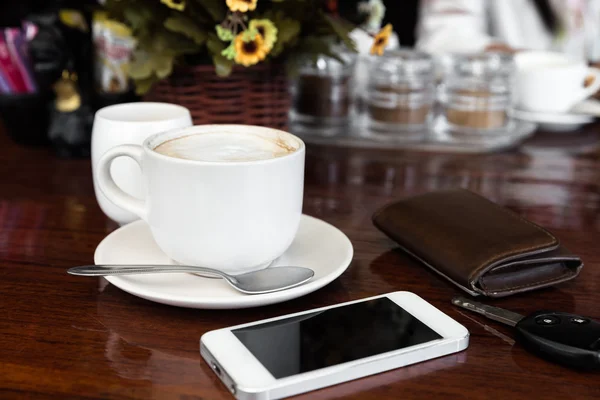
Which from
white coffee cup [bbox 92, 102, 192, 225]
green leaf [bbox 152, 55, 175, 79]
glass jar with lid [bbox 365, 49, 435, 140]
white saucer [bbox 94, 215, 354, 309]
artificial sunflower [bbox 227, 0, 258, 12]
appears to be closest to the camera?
white saucer [bbox 94, 215, 354, 309]

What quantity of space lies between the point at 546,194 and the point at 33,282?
67 centimetres

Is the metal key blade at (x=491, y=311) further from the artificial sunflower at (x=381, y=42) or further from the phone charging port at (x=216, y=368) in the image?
the artificial sunflower at (x=381, y=42)

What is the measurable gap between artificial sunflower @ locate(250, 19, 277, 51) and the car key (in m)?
0.52

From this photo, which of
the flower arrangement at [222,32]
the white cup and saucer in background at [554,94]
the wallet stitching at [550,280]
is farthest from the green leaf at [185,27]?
the white cup and saucer in background at [554,94]

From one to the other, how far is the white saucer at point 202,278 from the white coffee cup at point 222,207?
27mm

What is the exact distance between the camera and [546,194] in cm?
97

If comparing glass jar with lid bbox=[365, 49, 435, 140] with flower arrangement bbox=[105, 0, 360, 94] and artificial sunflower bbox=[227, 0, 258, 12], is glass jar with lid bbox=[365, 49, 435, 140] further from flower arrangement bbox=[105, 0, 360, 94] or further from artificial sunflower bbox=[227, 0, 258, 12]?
artificial sunflower bbox=[227, 0, 258, 12]

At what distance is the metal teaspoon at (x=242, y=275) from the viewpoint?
596mm

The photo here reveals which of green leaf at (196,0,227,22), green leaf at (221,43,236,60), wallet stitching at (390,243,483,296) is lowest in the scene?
wallet stitching at (390,243,483,296)

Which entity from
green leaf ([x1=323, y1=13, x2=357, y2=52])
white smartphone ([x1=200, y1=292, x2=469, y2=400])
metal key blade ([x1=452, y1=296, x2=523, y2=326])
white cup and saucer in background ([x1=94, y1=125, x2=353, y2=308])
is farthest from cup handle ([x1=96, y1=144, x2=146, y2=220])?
green leaf ([x1=323, y1=13, x2=357, y2=52])

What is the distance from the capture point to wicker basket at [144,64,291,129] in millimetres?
1047

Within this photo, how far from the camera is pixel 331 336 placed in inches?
20.8

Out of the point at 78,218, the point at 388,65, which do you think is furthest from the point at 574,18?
the point at 78,218

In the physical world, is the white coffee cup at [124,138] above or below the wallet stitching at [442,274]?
above
